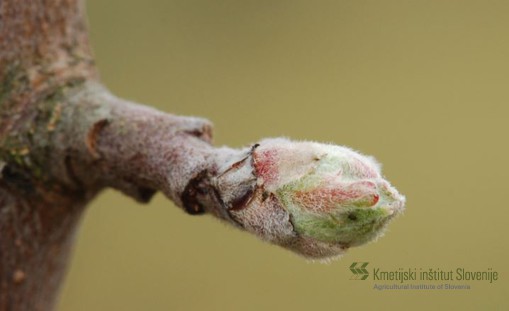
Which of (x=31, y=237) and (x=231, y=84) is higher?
(x=231, y=84)

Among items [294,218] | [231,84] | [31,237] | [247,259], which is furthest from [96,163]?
[231,84]

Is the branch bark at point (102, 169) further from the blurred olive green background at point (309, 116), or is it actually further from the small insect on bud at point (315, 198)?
the blurred olive green background at point (309, 116)

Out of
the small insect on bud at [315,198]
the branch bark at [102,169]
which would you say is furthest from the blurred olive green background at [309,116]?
the small insect on bud at [315,198]

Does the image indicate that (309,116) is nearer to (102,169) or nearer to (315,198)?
(102,169)

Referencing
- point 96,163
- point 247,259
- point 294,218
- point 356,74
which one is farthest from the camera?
point 356,74

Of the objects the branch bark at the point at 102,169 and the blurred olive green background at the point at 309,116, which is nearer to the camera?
the branch bark at the point at 102,169

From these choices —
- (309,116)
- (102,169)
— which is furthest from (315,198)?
(309,116)

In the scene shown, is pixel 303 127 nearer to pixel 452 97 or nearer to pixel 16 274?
pixel 452 97
